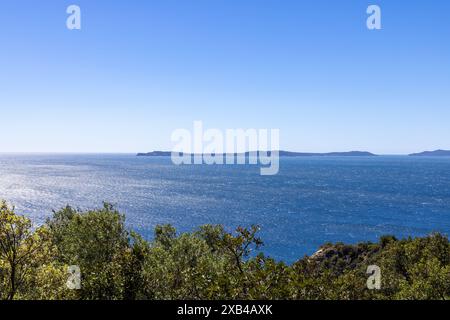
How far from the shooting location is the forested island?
21.8 meters

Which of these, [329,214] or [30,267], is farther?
[329,214]

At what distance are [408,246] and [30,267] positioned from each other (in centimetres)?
6232

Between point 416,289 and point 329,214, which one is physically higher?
point 416,289

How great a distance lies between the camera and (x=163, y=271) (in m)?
38.6

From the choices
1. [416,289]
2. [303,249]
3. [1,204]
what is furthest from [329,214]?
[1,204]

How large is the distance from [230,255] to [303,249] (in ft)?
381

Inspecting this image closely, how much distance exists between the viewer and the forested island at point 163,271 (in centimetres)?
2178

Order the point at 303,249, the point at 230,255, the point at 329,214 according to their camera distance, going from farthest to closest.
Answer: the point at 329,214 < the point at 303,249 < the point at 230,255
